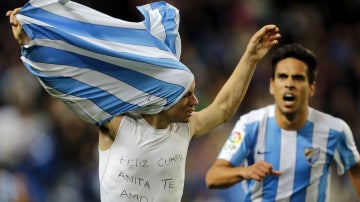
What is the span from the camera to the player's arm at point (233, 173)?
5.30m

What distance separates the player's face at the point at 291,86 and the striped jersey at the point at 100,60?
48.5 inches

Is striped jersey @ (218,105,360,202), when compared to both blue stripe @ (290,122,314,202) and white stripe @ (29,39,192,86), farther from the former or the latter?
white stripe @ (29,39,192,86)

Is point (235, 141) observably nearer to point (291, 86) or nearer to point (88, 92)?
point (291, 86)

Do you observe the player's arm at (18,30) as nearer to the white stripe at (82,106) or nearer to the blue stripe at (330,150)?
the white stripe at (82,106)

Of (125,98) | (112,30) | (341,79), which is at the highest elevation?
(112,30)

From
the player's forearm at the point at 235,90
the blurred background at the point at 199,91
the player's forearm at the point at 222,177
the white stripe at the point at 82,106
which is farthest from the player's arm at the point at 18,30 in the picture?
the blurred background at the point at 199,91

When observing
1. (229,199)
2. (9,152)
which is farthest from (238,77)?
(9,152)

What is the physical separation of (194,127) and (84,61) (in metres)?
0.85

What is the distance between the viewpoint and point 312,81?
19.9 ft

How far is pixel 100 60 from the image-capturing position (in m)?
4.66

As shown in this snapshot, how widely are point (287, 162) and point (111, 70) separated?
5.69 feet

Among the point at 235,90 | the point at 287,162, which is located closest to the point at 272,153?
the point at 287,162

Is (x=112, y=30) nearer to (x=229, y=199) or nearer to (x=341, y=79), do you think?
(x=229, y=199)

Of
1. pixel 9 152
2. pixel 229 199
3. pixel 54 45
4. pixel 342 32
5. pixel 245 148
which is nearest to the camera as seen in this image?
pixel 54 45
